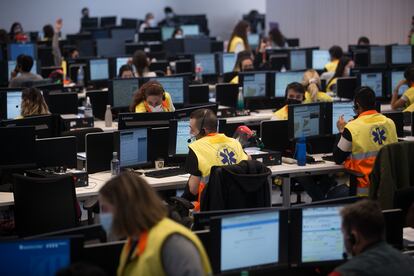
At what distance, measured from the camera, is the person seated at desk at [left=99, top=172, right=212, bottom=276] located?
3.80 metres

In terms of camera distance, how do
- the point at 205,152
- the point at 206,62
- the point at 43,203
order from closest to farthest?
the point at 43,203, the point at 205,152, the point at 206,62

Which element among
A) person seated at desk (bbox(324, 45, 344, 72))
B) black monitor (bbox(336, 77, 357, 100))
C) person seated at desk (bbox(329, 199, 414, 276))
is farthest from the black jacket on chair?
person seated at desk (bbox(324, 45, 344, 72))

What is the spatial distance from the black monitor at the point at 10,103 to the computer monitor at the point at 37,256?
6800 millimetres

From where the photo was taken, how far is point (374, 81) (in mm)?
12812

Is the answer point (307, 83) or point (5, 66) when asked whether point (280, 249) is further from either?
point (5, 66)

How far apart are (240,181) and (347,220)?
2449 millimetres

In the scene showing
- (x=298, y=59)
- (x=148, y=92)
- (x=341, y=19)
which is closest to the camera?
(x=148, y=92)

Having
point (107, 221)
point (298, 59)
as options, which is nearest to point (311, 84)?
point (298, 59)

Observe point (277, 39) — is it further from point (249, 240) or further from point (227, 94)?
point (249, 240)

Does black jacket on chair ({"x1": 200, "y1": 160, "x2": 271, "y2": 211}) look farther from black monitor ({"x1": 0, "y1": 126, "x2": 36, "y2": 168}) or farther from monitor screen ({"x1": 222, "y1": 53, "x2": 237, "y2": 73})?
monitor screen ({"x1": 222, "y1": 53, "x2": 237, "y2": 73})

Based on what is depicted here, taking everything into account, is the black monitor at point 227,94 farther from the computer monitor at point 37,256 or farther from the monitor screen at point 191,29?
the monitor screen at point 191,29

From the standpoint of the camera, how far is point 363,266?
4090 mm

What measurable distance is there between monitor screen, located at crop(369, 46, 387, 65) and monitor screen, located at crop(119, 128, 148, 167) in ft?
31.0

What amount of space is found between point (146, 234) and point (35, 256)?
551 millimetres
